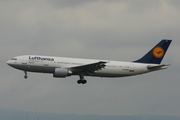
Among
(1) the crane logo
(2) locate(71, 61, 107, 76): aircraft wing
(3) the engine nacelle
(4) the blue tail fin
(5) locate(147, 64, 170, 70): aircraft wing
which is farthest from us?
(1) the crane logo

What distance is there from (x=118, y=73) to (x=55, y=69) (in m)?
9.85

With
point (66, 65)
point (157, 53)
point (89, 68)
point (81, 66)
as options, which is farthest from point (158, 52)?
point (66, 65)

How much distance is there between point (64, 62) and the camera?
85.1m

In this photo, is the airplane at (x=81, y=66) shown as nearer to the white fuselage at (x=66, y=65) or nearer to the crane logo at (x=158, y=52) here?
the white fuselage at (x=66, y=65)

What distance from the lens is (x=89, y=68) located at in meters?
84.8

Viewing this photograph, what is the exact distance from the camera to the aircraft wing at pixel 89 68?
83875mm

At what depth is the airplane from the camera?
83.6 meters

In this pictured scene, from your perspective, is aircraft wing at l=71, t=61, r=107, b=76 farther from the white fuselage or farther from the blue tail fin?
the blue tail fin

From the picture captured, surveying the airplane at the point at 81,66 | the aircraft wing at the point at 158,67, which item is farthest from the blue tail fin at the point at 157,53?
the aircraft wing at the point at 158,67

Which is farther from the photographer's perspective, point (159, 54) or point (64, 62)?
point (159, 54)

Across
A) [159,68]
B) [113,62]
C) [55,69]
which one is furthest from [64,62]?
[159,68]

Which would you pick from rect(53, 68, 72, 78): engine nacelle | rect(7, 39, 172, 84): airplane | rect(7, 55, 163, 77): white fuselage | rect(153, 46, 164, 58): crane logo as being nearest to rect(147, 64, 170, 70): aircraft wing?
rect(7, 39, 172, 84): airplane

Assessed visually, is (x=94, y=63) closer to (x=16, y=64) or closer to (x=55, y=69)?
(x=55, y=69)

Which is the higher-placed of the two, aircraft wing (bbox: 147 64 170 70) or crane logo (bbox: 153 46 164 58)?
crane logo (bbox: 153 46 164 58)
